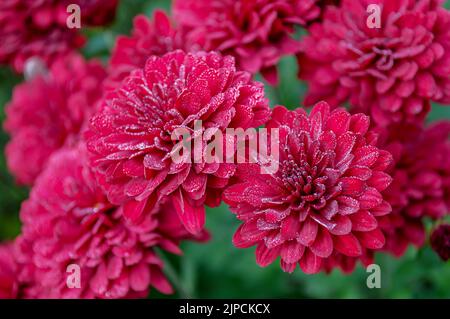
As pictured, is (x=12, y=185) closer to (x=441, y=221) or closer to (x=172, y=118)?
(x=172, y=118)

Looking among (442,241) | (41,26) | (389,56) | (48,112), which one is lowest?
(442,241)

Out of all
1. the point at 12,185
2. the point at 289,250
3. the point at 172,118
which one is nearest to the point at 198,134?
the point at 172,118

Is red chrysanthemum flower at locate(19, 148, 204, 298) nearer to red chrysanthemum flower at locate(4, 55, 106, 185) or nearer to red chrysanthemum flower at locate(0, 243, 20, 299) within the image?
red chrysanthemum flower at locate(0, 243, 20, 299)

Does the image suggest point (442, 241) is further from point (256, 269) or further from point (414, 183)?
point (256, 269)

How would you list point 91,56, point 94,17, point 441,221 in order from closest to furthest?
point 441,221 → point 94,17 → point 91,56

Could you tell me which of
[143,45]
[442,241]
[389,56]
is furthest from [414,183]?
[143,45]

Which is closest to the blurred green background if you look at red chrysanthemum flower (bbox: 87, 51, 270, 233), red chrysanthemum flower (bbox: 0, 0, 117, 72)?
red chrysanthemum flower (bbox: 0, 0, 117, 72)
